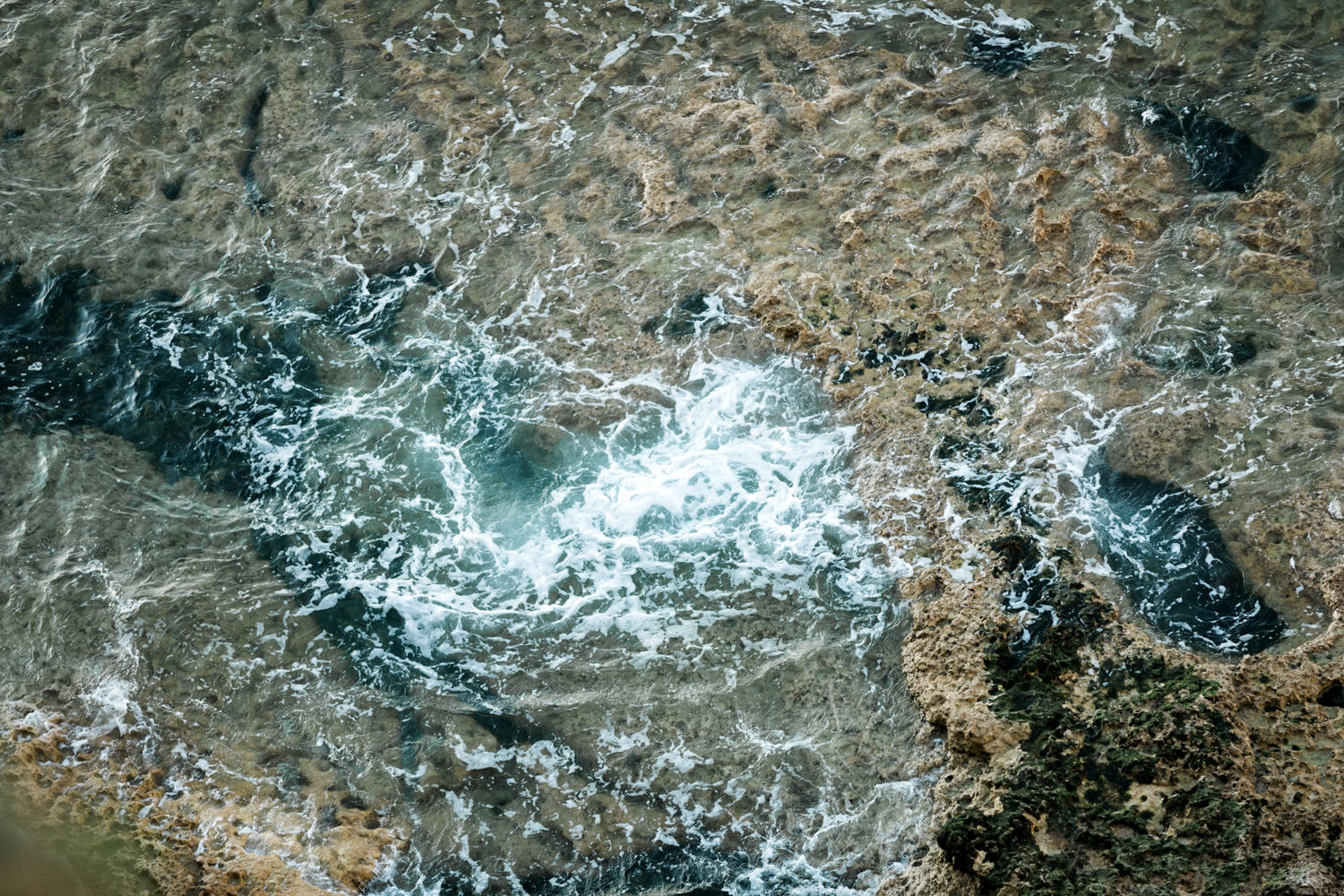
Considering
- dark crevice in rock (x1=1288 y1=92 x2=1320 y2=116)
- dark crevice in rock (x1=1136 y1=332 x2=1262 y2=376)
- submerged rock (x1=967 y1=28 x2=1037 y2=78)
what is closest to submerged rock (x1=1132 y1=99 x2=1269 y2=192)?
dark crevice in rock (x1=1288 y1=92 x2=1320 y2=116)

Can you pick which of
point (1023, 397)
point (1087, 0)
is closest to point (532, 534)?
point (1023, 397)

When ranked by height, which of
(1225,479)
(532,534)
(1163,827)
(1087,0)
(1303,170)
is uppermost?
(1087,0)

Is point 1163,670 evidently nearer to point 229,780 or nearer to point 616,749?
point 616,749

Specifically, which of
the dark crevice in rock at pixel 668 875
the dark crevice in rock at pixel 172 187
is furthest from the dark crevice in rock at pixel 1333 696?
the dark crevice in rock at pixel 172 187

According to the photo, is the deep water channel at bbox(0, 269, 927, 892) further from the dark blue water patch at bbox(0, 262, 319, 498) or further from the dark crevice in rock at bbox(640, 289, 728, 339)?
the dark crevice in rock at bbox(640, 289, 728, 339)

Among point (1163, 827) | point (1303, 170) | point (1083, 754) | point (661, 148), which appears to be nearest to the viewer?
point (1163, 827)

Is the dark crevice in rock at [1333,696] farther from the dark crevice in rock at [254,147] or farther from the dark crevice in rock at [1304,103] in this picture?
the dark crevice in rock at [254,147]
